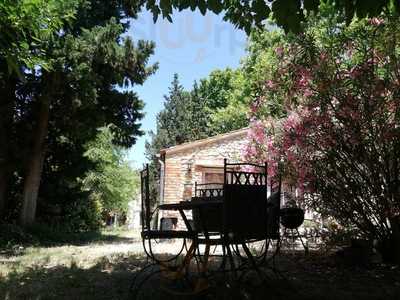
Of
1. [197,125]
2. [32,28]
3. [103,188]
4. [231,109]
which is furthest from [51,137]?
[197,125]

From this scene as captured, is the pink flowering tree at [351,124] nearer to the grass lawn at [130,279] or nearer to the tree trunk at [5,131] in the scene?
the grass lawn at [130,279]

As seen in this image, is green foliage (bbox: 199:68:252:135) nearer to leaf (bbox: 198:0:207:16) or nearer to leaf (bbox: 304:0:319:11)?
leaf (bbox: 198:0:207:16)

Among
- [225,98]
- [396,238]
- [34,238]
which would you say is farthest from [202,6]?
[225,98]

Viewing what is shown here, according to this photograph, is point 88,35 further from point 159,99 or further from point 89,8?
point 159,99

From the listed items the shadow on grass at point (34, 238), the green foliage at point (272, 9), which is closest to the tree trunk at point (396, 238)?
the green foliage at point (272, 9)

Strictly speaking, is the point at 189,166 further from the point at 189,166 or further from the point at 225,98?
the point at 225,98

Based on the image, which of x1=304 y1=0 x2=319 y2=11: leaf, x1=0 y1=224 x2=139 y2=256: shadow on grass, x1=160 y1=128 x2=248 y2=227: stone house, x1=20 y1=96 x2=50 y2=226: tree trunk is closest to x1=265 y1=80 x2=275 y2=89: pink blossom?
x1=304 y1=0 x2=319 y2=11: leaf

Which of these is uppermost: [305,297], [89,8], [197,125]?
[197,125]

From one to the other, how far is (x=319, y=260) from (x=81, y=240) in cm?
715

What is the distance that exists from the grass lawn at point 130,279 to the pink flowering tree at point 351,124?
33.0 inches

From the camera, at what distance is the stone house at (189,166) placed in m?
14.7

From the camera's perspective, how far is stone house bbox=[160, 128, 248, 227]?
48.3 feet

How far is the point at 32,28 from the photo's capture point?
717cm

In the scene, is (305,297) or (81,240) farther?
(81,240)
